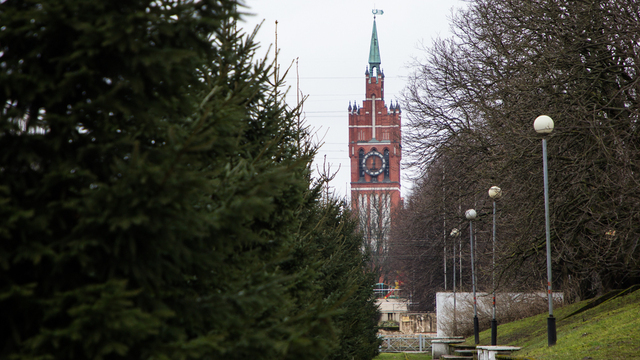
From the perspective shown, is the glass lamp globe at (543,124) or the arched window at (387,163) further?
the arched window at (387,163)

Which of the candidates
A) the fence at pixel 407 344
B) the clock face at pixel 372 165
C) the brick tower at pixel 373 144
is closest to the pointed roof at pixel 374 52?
the brick tower at pixel 373 144

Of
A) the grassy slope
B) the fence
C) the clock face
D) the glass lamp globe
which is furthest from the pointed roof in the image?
the glass lamp globe

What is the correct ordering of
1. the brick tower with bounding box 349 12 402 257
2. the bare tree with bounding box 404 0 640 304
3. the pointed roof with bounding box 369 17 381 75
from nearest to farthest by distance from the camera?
the bare tree with bounding box 404 0 640 304 < the brick tower with bounding box 349 12 402 257 < the pointed roof with bounding box 369 17 381 75

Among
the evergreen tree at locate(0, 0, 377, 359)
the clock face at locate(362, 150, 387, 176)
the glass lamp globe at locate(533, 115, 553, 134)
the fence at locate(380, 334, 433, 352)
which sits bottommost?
the fence at locate(380, 334, 433, 352)

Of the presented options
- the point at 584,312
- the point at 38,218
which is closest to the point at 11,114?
the point at 38,218

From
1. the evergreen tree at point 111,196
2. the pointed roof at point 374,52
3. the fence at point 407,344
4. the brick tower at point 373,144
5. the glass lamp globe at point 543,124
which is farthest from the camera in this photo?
the pointed roof at point 374,52

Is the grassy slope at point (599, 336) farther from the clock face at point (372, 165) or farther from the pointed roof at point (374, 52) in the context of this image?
the pointed roof at point (374, 52)

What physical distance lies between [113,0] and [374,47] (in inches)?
4666

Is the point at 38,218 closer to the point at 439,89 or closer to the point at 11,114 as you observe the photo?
the point at 11,114

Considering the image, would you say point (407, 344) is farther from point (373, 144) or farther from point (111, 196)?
point (373, 144)

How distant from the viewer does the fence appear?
1446 inches

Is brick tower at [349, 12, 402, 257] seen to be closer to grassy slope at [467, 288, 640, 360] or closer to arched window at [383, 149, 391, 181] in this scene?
arched window at [383, 149, 391, 181]

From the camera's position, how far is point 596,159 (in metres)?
14.6

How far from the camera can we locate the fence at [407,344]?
3672 centimetres
